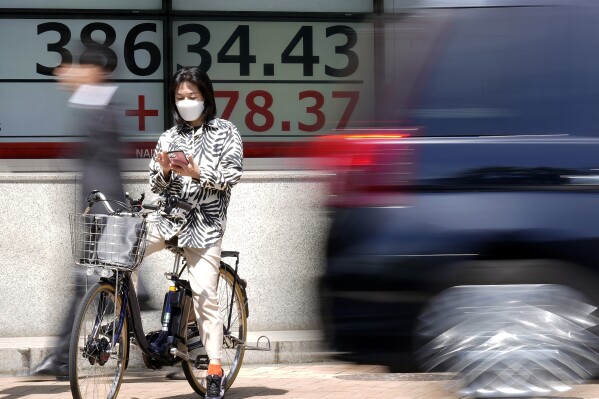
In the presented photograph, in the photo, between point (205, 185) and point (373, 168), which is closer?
point (373, 168)

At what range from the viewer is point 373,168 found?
4.87m

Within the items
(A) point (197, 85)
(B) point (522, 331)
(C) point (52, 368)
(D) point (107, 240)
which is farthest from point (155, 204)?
(B) point (522, 331)

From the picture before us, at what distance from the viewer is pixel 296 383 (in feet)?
24.5

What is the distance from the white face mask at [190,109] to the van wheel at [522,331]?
2180mm

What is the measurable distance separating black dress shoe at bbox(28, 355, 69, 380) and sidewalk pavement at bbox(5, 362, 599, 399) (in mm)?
80

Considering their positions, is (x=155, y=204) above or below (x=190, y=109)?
below

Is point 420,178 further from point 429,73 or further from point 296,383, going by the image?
point 296,383

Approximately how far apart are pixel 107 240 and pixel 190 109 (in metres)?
0.88

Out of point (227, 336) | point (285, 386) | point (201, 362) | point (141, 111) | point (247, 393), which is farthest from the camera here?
point (141, 111)

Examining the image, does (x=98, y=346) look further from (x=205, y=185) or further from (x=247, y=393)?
(x=247, y=393)

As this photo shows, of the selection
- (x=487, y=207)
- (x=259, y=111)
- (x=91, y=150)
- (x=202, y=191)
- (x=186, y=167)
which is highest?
(x=259, y=111)

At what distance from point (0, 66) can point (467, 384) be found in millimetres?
6051

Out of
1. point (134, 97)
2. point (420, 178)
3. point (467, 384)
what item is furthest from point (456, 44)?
point (134, 97)

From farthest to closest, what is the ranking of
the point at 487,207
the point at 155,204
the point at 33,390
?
1. the point at 33,390
2. the point at 155,204
3. the point at 487,207
